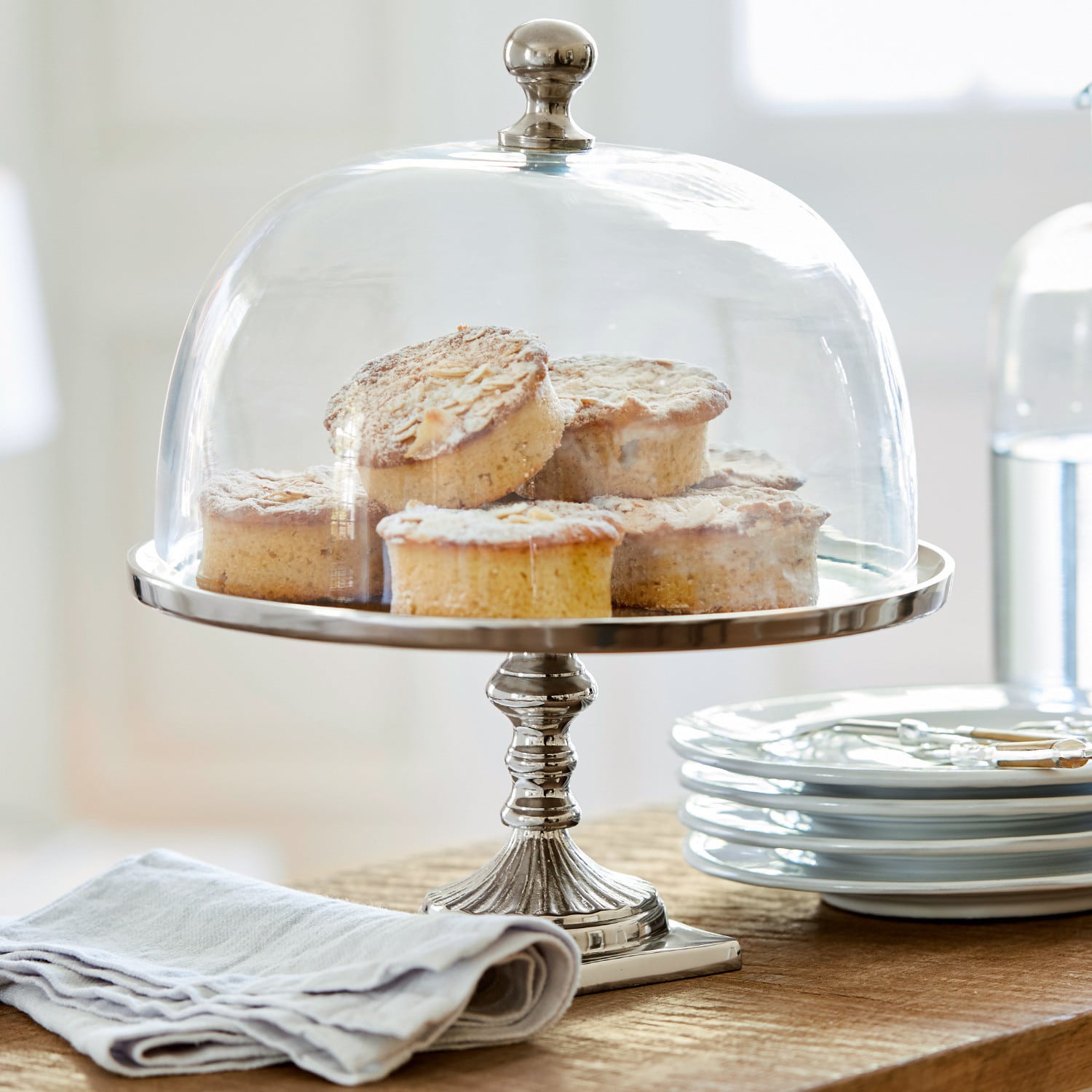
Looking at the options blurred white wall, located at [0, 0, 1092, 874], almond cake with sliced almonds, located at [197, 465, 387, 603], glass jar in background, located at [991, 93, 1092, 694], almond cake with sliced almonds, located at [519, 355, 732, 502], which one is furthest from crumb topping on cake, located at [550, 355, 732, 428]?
blurred white wall, located at [0, 0, 1092, 874]

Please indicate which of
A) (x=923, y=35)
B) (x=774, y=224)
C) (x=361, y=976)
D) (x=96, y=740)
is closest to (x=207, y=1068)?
(x=361, y=976)

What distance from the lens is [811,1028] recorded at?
2.12 ft

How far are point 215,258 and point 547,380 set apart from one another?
138cm

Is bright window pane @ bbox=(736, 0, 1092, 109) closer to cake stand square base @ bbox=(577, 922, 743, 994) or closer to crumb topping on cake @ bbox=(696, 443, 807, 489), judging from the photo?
crumb topping on cake @ bbox=(696, 443, 807, 489)

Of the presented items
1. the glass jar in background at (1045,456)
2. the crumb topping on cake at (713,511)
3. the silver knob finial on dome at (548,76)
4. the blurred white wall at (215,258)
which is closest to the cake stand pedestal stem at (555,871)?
the crumb topping on cake at (713,511)

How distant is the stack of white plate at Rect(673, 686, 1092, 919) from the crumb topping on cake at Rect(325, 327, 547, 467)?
254 millimetres

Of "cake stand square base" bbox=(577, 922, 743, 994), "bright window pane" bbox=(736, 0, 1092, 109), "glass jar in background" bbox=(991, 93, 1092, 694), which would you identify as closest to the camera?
"cake stand square base" bbox=(577, 922, 743, 994)

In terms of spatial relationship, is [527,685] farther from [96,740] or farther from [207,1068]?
[96,740]

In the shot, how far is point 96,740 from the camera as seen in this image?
2020mm

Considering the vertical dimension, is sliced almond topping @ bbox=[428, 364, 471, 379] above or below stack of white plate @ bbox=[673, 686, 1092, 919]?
above

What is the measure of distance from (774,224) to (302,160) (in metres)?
1.33

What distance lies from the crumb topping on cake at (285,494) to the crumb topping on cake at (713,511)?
4.3 inches

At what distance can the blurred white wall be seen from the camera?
1.95m

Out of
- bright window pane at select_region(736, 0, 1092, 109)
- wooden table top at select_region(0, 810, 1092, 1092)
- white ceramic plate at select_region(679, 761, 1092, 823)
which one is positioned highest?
bright window pane at select_region(736, 0, 1092, 109)
